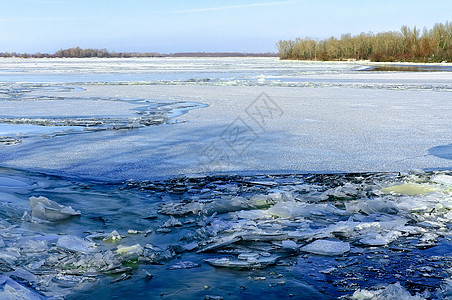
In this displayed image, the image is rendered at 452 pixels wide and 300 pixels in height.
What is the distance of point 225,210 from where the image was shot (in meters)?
3.72

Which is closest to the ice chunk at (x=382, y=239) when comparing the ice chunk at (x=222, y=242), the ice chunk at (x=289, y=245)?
the ice chunk at (x=289, y=245)

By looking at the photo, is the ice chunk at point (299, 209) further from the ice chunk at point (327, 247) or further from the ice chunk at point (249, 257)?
the ice chunk at point (249, 257)

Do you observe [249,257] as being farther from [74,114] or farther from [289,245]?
[74,114]

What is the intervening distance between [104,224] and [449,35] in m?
73.2

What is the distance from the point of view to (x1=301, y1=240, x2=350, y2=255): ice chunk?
9.30ft

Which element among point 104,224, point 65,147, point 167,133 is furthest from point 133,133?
point 104,224

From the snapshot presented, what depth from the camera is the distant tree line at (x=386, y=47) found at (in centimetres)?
6512

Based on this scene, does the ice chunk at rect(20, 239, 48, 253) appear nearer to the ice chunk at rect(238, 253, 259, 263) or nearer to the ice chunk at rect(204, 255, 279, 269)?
the ice chunk at rect(204, 255, 279, 269)

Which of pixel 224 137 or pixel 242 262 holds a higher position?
pixel 224 137

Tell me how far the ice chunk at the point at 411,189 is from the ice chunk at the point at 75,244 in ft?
8.24

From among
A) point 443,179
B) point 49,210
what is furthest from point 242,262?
point 443,179

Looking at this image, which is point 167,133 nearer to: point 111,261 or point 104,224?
point 104,224

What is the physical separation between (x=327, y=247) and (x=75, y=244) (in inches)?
59.7

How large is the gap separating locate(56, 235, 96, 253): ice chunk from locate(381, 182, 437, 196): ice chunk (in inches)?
98.8
